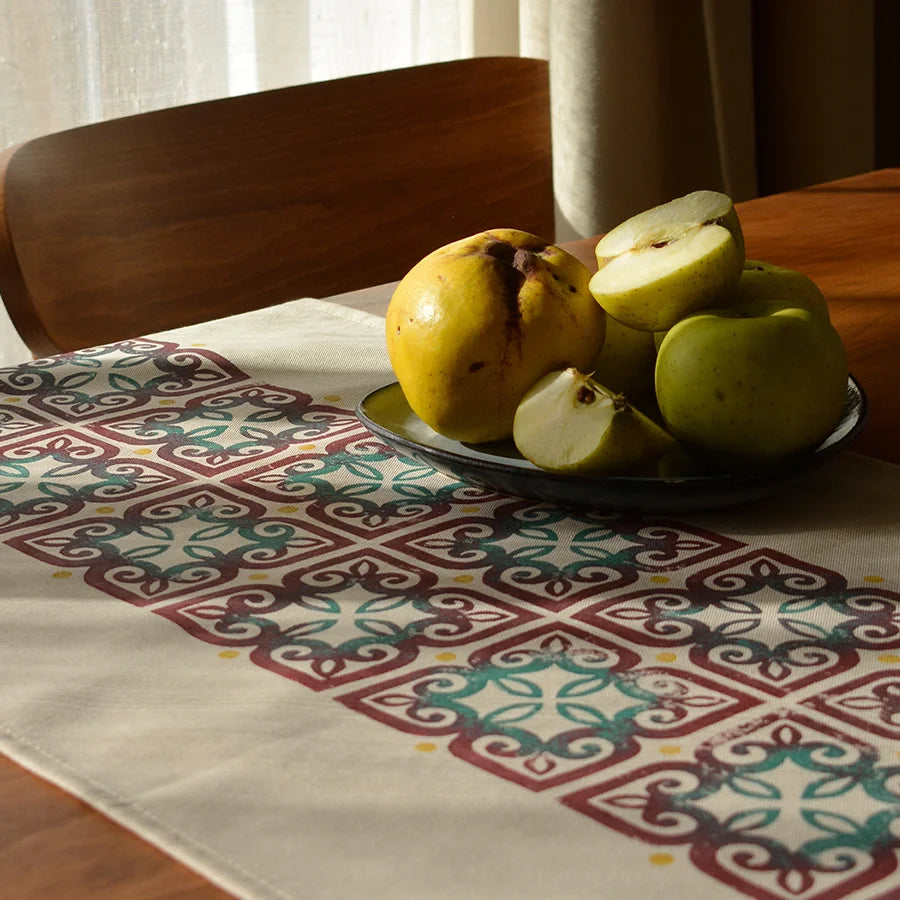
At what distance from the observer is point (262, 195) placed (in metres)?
1.47

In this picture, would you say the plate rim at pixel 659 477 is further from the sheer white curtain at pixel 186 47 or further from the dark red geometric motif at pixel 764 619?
the sheer white curtain at pixel 186 47

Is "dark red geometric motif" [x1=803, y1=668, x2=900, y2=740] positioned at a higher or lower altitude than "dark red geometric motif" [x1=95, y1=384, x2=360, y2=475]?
lower

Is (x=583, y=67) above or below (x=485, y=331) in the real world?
above

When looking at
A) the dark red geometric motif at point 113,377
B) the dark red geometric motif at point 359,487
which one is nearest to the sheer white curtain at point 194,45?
the dark red geometric motif at point 113,377

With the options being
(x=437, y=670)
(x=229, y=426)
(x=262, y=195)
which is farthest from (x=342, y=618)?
(x=262, y=195)

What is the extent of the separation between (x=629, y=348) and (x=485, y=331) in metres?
0.10

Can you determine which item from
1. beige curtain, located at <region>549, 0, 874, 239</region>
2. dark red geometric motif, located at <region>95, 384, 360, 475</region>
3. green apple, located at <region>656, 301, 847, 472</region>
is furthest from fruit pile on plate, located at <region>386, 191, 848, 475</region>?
beige curtain, located at <region>549, 0, 874, 239</region>

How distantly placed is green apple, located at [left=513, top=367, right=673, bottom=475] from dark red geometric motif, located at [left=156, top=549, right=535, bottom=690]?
0.08 metres

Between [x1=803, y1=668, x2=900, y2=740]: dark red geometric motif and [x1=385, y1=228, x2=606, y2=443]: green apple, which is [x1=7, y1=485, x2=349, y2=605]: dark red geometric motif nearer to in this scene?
[x1=385, y1=228, x2=606, y2=443]: green apple

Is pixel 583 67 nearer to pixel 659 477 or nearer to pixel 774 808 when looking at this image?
pixel 659 477

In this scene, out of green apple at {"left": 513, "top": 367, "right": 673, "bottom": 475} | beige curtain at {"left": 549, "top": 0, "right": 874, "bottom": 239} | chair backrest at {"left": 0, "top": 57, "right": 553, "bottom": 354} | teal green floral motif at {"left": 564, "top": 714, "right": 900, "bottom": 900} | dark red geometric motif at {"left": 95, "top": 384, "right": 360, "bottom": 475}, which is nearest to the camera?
teal green floral motif at {"left": 564, "top": 714, "right": 900, "bottom": 900}

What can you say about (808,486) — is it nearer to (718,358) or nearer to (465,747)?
(718,358)

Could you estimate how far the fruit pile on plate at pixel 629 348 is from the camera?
67cm

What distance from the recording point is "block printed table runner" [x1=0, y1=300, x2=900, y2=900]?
45cm
